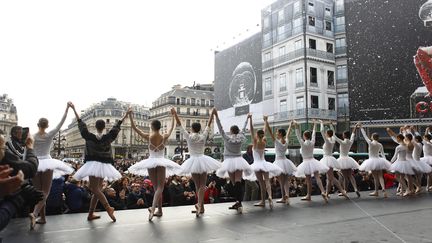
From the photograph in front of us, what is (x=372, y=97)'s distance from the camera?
31.4m

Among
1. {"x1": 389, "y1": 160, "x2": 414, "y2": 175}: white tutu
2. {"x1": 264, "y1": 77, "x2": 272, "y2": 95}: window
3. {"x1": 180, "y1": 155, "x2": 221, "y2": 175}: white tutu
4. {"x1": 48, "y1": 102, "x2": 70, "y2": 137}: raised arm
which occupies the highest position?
{"x1": 264, "y1": 77, "x2": 272, "y2": 95}: window

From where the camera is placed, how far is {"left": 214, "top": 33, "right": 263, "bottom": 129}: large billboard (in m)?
43.9

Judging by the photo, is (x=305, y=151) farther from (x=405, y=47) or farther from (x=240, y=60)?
(x=240, y=60)

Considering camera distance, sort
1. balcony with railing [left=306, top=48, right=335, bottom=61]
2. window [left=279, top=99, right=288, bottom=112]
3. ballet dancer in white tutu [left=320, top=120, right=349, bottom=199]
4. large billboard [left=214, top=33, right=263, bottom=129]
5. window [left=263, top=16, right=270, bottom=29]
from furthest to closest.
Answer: large billboard [left=214, top=33, right=263, bottom=129] → window [left=263, top=16, right=270, bottom=29] → window [left=279, top=99, right=288, bottom=112] → balcony with railing [left=306, top=48, right=335, bottom=61] → ballet dancer in white tutu [left=320, top=120, right=349, bottom=199]

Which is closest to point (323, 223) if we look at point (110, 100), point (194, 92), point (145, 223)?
point (145, 223)

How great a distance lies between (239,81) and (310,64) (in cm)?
1206

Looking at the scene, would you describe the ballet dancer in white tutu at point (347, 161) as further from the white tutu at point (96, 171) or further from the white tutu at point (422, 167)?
the white tutu at point (96, 171)

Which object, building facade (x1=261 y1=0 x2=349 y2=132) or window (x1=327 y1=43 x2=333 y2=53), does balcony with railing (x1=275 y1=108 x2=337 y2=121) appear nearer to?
building facade (x1=261 y1=0 x2=349 y2=132)

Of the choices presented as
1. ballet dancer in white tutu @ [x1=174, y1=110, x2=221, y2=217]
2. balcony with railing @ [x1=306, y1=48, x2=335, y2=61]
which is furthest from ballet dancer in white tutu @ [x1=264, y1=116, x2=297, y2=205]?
balcony with railing @ [x1=306, y1=48, x2=335, y2=61]

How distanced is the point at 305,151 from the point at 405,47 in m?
25.8

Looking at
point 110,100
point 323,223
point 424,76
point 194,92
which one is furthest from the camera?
point 110,100

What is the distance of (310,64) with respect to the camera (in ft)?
123

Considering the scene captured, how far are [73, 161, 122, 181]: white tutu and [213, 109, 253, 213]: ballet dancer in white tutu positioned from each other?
238 centimetres

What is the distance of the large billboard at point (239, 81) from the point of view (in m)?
43.9
